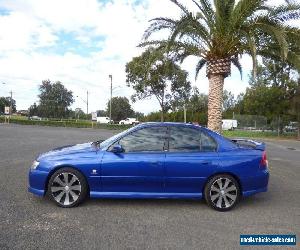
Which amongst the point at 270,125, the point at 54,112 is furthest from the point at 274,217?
the point at 54,112

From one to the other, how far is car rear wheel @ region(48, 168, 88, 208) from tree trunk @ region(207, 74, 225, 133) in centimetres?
823

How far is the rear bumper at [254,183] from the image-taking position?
23.1 ft

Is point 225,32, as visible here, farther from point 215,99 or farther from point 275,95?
point 275,95

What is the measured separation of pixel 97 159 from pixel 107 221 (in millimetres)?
1162

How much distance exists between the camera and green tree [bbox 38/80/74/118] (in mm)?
116125

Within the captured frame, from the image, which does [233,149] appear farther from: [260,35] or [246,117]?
[246,117]

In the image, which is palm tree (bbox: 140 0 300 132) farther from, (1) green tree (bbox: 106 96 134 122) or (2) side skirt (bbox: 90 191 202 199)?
(1) green tree (bbox: 106 96 134 122)

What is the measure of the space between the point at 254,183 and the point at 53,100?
113 m

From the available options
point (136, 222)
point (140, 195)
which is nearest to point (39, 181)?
point (140, 195)

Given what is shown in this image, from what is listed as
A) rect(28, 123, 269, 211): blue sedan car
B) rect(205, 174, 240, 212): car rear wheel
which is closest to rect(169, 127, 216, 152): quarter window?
rect(28, 123, 269, 211): blue sedan car

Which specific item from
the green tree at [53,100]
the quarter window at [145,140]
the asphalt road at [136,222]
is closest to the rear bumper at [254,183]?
the asphalt road at [136,222]

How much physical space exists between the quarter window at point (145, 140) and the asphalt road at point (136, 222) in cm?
102

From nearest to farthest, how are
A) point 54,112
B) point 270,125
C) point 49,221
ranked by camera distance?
1. point 49,221
2. point 270,125
3. point 54,112

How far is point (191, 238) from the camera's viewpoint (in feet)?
17.8
